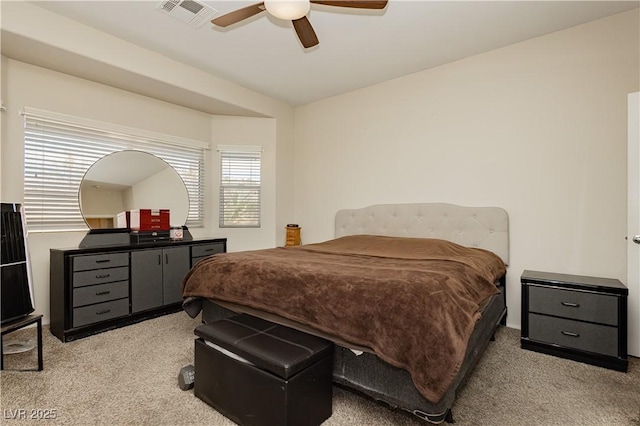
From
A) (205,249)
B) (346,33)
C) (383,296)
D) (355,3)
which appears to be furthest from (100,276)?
(346,33)

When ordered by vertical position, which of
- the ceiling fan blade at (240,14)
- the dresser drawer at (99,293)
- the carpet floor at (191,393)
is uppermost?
the ceiling fan blade at (240,14)

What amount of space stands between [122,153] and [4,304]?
198 centimetres

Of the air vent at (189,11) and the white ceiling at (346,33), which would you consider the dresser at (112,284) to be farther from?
the air vent at (189,11)

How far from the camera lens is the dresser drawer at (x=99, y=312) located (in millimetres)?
2714

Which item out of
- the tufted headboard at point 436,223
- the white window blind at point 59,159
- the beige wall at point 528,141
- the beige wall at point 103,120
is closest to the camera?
the beige wall at point 528,141

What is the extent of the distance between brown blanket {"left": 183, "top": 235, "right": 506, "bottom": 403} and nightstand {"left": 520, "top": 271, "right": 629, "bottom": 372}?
36 cm

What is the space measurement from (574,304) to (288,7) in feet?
9.56

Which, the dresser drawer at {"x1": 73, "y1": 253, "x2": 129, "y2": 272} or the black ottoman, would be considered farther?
the dresser drawer at {"x1": 73, "y1": 253, "x2": 129, "y2": 272}

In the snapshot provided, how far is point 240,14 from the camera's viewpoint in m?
2.26

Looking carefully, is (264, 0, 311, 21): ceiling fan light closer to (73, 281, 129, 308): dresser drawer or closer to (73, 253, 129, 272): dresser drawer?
(73, 253, 129, 272): dresser drawer

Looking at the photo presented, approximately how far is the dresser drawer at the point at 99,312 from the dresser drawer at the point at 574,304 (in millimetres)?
3572

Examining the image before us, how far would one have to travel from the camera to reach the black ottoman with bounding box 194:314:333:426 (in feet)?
4.79

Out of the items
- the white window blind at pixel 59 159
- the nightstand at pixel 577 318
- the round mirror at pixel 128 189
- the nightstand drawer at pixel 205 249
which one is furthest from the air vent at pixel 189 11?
the nightstand at pixel 577 318

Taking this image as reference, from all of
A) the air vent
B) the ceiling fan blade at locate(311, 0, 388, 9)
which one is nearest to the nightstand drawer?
the air vent
